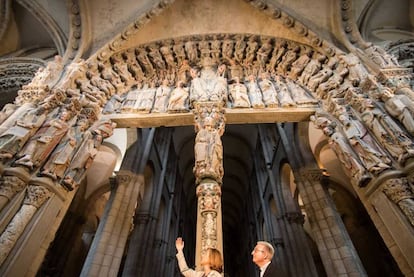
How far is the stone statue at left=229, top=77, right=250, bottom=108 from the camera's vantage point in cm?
552

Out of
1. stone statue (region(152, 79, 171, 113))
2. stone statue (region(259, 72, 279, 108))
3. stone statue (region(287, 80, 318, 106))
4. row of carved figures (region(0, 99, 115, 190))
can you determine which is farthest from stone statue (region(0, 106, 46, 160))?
stone statue (region(287, 80, 318, 106))

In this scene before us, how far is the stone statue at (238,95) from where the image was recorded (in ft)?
18.1

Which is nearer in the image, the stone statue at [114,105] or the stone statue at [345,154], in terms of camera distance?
the stone statue at [345,154]

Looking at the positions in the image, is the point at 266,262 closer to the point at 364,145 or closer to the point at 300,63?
the point at 364,145

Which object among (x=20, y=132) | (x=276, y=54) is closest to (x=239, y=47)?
(x=276, y=54)

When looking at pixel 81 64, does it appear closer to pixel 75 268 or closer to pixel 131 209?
pixel 131 209

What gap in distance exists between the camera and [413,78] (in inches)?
195

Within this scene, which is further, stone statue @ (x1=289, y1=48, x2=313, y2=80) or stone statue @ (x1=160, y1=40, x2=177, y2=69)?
stone statue @ (x1=160, y1=40, x2=177, y2=69)

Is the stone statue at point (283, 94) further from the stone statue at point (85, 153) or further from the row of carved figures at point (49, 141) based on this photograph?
the row of carved figures at point (49, 141)

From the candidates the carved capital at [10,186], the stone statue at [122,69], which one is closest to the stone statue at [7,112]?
the carved capital at [10,186]

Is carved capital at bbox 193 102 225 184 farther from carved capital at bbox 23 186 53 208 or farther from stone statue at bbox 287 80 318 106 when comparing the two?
carved capital at bbox 23 186 53 208

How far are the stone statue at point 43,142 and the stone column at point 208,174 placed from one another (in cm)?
220

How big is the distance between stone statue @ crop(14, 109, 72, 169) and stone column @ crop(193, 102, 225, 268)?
86.6 inches

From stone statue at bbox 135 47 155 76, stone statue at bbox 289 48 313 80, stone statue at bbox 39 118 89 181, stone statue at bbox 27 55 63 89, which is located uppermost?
stone statue at bbox 135 47 155 76
